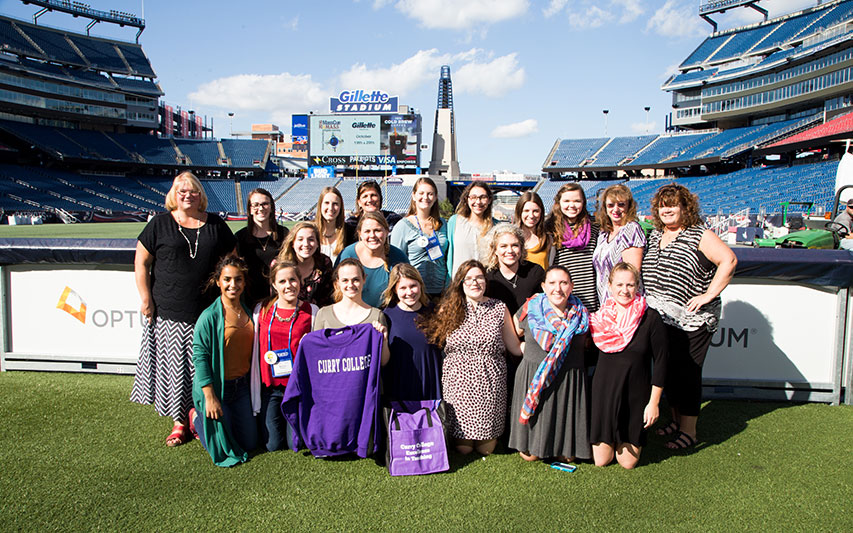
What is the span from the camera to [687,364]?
3.70 meters

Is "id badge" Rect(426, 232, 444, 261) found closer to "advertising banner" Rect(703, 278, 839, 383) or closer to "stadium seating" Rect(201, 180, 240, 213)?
"advertising banner" Rect(703, 278, 839, 383)

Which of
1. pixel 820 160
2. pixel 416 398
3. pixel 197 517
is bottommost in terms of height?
pixel 197 517

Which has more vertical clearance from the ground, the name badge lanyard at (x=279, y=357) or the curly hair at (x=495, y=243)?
the curly hair at (x=495, y=243)

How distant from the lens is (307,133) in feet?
181

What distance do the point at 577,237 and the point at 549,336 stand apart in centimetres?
96

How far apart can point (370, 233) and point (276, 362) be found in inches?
43.0

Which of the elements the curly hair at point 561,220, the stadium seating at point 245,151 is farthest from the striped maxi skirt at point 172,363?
the stadium seating at point 245,151

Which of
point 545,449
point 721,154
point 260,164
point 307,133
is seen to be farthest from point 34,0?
point 545,449

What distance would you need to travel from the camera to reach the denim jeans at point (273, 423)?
11.8 ft

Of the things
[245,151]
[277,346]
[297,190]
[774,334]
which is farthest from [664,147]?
[277,346]

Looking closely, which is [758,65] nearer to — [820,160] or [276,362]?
[820,160]

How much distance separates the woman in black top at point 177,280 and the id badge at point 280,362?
639mm

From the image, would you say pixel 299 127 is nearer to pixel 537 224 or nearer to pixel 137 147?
pixel 137 147

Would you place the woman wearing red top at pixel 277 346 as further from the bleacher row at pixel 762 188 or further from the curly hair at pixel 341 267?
the bleacher row at pixel 762 188
